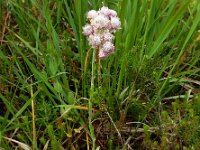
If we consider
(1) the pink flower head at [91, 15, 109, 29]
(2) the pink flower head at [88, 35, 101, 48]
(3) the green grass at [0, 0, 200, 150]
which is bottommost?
(3) the green grass at [0, 0, 200, 150]

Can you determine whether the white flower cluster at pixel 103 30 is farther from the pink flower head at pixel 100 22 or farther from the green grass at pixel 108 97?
the green grass at pixel 108 97

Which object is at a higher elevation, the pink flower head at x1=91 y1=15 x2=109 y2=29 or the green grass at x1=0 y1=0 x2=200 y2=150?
the pink flower head at x1=91 y1=15 x2=109 y2=29

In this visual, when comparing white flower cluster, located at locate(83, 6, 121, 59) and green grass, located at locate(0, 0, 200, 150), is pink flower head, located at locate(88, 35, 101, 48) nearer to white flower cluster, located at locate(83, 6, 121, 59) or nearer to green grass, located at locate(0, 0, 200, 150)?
white flower cluster, located at locate(83, 6, 121, 59)

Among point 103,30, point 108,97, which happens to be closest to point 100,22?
point 103,30

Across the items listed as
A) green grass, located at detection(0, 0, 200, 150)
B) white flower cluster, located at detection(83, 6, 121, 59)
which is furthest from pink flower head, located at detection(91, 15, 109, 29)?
green grass, located at detection(0, 0, 200, 150)

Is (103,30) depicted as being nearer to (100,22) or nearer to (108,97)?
(100,22)

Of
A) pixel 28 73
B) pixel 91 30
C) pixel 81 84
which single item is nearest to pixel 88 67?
pixel 81 84

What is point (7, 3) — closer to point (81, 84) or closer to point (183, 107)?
point (81, 84)

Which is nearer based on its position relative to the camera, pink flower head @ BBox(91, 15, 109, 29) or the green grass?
pink flower head @ BBox(91, 15, 109, 29)

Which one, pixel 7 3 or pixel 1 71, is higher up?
pixel 7 3
